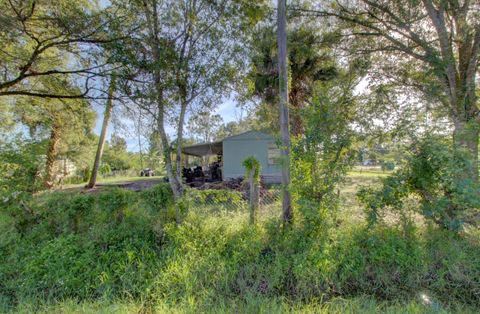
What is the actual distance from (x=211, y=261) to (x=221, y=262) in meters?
0.14

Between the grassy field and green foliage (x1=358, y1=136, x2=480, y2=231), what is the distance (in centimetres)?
25

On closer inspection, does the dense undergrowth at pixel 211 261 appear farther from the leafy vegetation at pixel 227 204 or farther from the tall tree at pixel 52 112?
the tall tree at pixel 52 112

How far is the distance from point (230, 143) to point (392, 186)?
31.7ft

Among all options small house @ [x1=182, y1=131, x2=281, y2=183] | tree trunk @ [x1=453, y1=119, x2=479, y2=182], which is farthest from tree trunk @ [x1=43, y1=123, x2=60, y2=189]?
tree trunk @ [x1=453, y1=119, x2=479, y2=182]

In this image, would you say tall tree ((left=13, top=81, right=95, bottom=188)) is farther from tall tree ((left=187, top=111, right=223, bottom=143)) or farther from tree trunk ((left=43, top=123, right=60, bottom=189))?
tall tree ((left=187, top=111, right=223, bottom=143))

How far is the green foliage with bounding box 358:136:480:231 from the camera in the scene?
268 centimetres

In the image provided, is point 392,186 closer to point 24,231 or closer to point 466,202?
point 466,202

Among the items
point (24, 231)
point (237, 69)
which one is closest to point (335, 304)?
point (237, 69)

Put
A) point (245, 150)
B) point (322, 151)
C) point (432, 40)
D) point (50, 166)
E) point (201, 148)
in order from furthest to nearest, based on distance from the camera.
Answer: point (201, 148) → point (245, 150) → point (432, 40) → point (50, 166) → point (322, 151)

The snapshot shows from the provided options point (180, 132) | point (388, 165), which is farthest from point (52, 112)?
point (388, 165)

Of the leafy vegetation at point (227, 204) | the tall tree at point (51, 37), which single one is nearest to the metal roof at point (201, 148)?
the tall tree at point (51, 37)

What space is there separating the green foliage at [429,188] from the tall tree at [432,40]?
2.66 meters

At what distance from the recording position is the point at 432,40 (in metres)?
5.99

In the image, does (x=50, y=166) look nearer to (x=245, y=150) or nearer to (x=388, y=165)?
(x=388, y=165)
